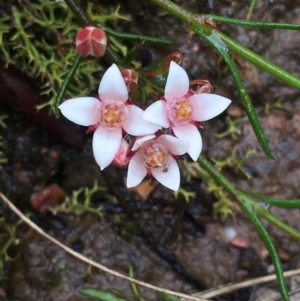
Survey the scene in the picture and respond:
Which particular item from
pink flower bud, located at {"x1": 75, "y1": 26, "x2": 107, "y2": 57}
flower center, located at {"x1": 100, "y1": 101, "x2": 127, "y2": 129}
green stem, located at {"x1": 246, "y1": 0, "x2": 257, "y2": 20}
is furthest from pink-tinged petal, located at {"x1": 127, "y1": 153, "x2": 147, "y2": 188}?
green stem, located at {"x1": 246, "y1": 0, "x2": 257, "y2": 20}

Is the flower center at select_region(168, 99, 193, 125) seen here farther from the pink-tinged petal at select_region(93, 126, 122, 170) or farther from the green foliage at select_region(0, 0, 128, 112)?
the green foliage at select_region(0, 0, 128, 112)

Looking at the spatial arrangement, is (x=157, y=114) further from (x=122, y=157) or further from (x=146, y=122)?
(x=122, y=157)

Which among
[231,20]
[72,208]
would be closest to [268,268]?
[72,208]

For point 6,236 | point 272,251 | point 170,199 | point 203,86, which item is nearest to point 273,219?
point 272,251

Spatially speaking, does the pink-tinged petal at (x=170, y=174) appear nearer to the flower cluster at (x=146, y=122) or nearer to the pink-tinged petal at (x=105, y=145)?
the flower cluster at (x=146, y=122)

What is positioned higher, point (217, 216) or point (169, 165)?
point (169, 165)

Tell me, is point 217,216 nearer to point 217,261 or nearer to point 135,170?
point 217,261

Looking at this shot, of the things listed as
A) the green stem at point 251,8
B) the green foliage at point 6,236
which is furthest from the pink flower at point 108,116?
the green stem at point 251,8
